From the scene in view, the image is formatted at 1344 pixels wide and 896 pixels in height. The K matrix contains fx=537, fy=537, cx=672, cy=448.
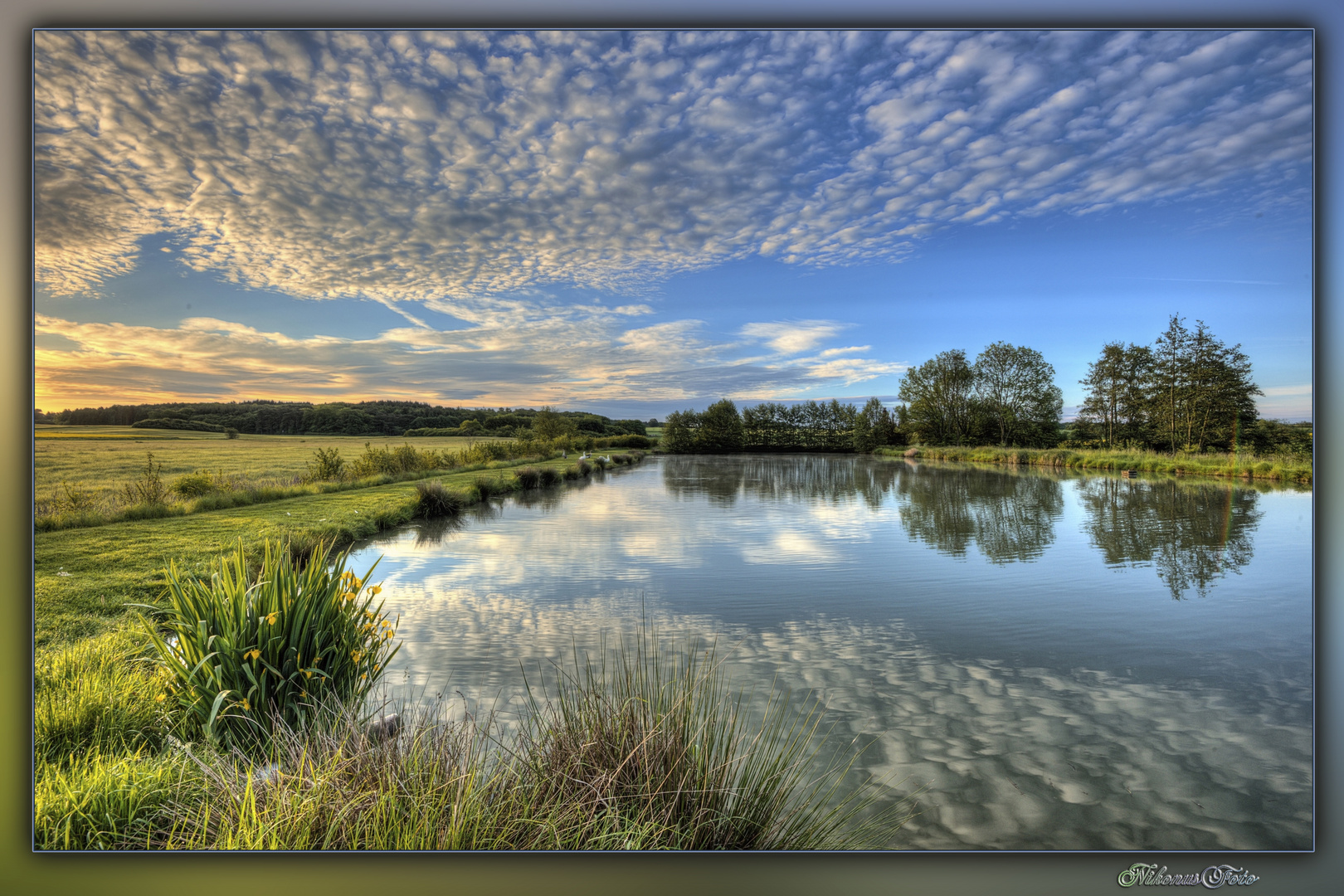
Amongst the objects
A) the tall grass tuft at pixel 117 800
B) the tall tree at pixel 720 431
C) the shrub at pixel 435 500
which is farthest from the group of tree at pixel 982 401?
the shrub at pixel 435 500

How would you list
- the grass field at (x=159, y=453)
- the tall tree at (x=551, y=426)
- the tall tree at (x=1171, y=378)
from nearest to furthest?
the grass field at (x=159, y=453) → the tall tree at (x=1171, y=378) → the tall tree at (x=551, y=426)

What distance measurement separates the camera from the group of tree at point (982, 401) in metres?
5.18

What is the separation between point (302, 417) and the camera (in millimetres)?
4461

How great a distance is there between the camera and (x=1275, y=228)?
2.58 m

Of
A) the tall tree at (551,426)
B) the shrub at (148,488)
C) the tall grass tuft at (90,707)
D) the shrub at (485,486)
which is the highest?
the tall tree at (551,426)

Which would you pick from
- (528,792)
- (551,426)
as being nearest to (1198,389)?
(528,792)

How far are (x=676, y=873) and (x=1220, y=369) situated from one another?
167 inches

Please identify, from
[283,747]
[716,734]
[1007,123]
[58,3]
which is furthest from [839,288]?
[58,3]

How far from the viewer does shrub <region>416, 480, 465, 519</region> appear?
9245 mm

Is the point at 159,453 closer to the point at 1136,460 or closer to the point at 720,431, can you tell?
the point at 720,431

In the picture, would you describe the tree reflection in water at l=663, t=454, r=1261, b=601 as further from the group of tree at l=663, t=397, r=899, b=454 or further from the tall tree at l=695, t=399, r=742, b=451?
the tall tree at l=695, t=399, r=742, b=451

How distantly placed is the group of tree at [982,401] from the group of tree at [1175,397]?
1.28 feet

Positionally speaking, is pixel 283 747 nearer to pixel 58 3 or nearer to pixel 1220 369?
pixel 58 3

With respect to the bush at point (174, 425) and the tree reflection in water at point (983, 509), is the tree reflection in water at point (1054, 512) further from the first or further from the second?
the bush at point (174, 425)
